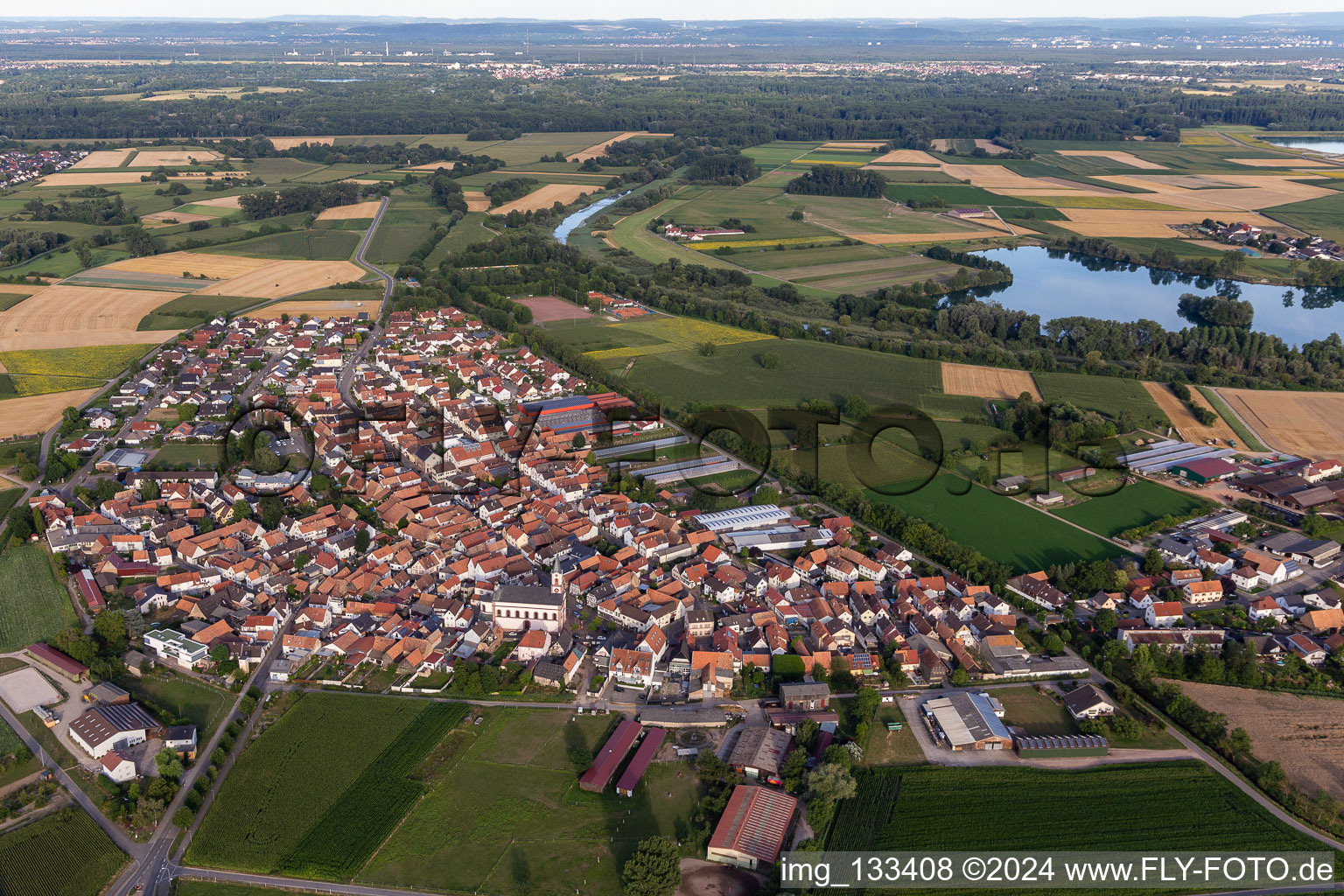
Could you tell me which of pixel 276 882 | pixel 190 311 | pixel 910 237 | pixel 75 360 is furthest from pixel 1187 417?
pixel 190 311

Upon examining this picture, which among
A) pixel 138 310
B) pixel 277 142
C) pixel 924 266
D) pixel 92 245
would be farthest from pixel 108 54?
pixel 924 266

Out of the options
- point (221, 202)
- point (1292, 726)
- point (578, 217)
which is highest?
point (221, 202)

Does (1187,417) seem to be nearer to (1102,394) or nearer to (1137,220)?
(1102,394)

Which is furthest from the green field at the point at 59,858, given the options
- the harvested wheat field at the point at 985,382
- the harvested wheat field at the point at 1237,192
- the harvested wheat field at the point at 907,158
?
the harvested wheat field at the point at 907,158

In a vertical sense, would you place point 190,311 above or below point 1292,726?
above

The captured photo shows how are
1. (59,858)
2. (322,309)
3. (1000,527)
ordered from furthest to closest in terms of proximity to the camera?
1. (322,309)
2. (1000,527)
3. (59,858)

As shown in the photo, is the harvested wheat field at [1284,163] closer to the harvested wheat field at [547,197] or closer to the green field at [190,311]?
the harvested wheat field at [547,197]

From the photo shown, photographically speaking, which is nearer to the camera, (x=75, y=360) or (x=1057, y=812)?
(x=1057, y=812)
